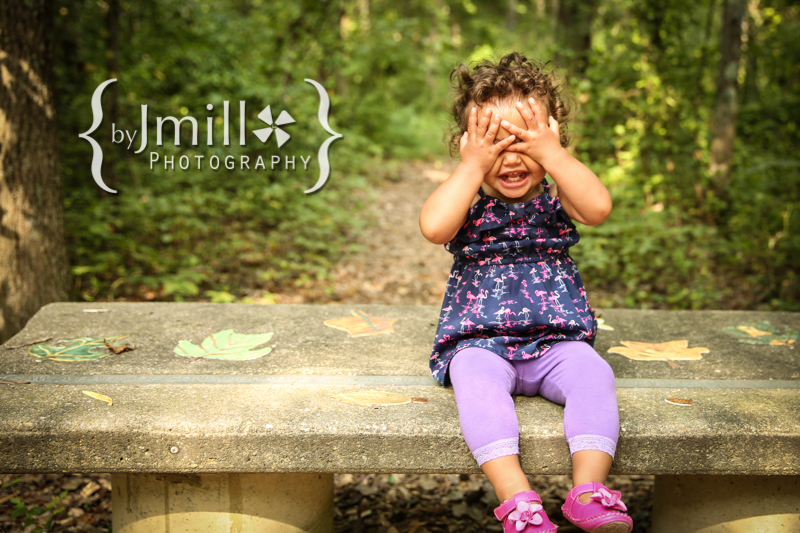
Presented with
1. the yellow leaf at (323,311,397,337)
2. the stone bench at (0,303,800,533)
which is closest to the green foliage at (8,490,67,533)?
the stone bench at (0,303,800,533)

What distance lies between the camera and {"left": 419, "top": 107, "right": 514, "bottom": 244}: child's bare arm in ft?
5.50

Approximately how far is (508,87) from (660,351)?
1086mm

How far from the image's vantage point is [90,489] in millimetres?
2404

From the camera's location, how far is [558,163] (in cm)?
168

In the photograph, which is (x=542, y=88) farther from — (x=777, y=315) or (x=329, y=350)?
(x=777, y=315)

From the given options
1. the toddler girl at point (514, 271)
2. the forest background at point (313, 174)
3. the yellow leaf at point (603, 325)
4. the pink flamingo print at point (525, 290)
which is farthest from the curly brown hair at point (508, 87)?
the forest background at point (313, 174)

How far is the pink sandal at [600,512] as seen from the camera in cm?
128

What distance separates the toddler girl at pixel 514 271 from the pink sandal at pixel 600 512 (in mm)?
65

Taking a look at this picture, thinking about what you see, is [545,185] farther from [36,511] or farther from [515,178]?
[36,511]

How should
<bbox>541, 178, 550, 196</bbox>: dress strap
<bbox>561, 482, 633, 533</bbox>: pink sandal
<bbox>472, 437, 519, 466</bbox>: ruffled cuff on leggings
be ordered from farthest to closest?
1. <bbox>541, 178, 550, 196</bbox>: dress strap
2. <bbox>472, 437, 519, 466</bbox>: ruffled cuff on leggings
3. <bbox>561, 482, 633, 533</bbox>: pink sandal

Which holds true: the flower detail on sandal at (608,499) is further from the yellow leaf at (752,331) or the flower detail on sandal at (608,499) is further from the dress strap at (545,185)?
the yellow leaf at (752,331)

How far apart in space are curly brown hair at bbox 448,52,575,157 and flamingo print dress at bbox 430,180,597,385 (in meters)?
0.22

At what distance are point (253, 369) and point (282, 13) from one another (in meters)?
6.58

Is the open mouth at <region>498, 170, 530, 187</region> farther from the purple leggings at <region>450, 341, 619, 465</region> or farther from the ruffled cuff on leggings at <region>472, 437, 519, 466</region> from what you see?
the ruffled cuff on leggings at <region>472, 437, 519, 466</region>
